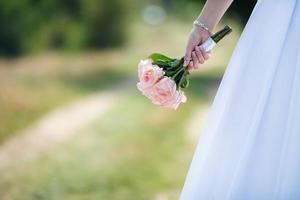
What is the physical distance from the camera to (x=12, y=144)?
7895 mm

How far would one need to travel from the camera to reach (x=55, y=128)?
9328 millimetres

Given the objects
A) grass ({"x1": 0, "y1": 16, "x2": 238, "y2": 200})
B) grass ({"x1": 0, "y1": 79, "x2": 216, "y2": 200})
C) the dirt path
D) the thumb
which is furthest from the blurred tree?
the thumb

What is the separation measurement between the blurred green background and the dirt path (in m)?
0.01

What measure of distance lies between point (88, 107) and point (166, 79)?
821 centimetres

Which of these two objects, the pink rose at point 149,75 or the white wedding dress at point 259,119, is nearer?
the white wedding dress at point 259,119

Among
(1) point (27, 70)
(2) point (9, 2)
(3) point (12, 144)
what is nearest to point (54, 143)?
(3) point (12, 144)

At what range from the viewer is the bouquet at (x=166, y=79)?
10.8 feet

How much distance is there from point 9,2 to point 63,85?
2820mm

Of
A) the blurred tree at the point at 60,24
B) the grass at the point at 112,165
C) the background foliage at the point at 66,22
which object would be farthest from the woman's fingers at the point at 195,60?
the blurred tree at the point at 60,24

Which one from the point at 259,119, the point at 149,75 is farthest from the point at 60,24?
the point at 259,119

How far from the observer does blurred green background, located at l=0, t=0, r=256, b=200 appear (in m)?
6.44

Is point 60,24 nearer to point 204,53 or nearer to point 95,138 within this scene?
point 95,138

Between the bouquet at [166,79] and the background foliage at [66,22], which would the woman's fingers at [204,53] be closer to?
the bouquet at [166,79]

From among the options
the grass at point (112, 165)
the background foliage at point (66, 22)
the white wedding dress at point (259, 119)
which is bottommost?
the white wedding dress at point (259, 119)
